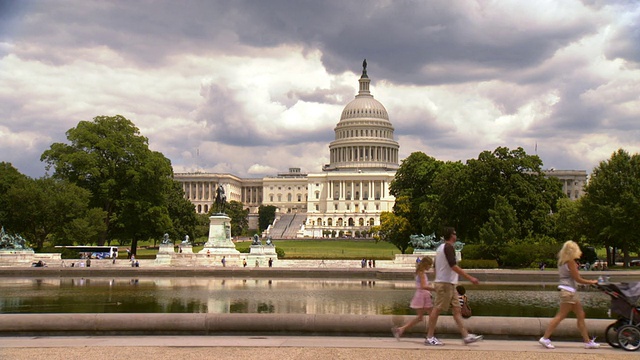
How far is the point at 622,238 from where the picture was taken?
1820 inches

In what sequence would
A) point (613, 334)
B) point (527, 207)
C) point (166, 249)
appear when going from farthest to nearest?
point (527, 207) → point (166, 249) → point (613, 334)

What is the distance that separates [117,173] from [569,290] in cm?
5214

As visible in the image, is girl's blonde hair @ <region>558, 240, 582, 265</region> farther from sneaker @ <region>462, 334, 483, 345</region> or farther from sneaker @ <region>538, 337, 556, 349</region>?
sneaker @ <region>462, 334, 483, 345</region>

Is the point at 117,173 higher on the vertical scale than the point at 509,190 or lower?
higher

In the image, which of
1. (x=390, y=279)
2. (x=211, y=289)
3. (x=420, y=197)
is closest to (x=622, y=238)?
(x=390, y=279)

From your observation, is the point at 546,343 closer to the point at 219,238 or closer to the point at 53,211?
the point at 219,238

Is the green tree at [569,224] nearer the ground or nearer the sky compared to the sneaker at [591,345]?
nearer the sky

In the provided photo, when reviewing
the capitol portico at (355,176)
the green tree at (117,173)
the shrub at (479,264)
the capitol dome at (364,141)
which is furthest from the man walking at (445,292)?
the capitol dome at (364,141)

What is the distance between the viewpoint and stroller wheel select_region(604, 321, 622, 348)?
11.8 m

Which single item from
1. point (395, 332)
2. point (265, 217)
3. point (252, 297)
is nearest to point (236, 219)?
point (265, 217)

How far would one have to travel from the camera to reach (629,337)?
11648 mm

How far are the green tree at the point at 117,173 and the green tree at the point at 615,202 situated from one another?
115ft

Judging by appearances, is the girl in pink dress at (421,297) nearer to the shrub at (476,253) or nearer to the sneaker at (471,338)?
the sneaker at (471,338)

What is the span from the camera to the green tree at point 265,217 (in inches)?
6668
